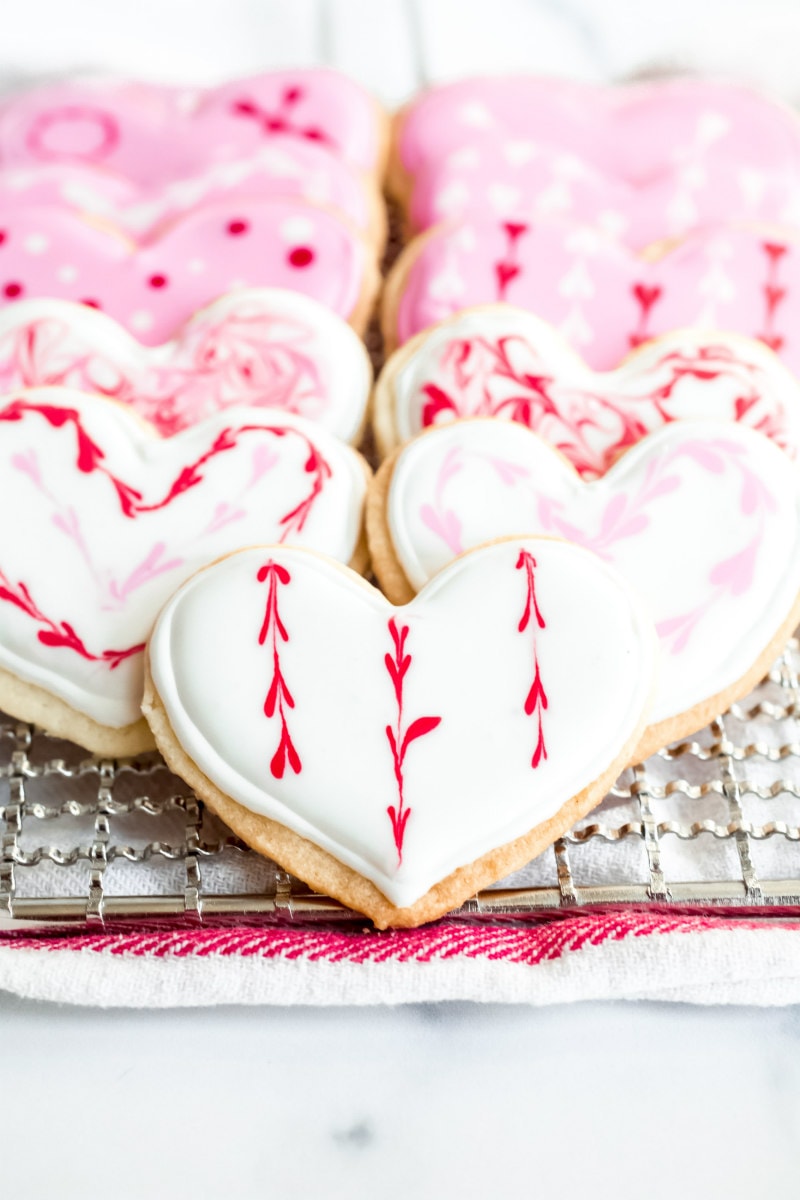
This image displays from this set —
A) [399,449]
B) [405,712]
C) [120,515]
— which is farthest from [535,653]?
[120,515]

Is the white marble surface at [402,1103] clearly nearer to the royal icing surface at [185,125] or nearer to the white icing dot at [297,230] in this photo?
the white icing dot at [297,230]

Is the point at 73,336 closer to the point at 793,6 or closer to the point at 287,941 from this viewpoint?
the point at 287,941

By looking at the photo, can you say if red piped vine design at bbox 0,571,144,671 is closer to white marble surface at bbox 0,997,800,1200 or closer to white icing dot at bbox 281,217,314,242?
white marble surface at bbox 0,997,800,1200

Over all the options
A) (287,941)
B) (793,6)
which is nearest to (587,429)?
(287,941)

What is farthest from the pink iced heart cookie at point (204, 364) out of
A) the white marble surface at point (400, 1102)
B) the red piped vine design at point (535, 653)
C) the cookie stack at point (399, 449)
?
the white marble surface at point (400, 1102)

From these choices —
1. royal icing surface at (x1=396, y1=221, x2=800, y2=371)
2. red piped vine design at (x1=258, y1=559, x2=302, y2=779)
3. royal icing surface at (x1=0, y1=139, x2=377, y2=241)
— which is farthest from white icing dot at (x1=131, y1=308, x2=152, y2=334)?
red piped vine design at (x1=258, y1=559, x2=302, y2=779)
